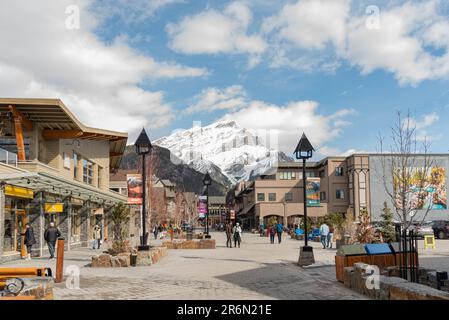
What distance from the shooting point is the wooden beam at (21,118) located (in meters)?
29.4

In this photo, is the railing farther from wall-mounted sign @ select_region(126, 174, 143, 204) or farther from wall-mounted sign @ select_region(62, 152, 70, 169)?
wall-mounted sign @ select_region(62, 152, 70, 169)

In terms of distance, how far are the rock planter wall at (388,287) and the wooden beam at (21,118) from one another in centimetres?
2350

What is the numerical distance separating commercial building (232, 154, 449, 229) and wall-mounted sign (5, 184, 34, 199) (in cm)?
4977

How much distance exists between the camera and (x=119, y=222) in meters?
25.6

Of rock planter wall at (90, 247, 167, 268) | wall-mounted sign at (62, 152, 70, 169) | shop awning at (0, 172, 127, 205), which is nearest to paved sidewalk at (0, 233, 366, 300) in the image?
rock planter wall at (90, 247, 167, 268)

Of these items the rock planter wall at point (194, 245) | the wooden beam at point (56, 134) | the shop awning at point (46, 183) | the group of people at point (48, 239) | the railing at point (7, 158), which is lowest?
the rock planter wall at point (194, 245)

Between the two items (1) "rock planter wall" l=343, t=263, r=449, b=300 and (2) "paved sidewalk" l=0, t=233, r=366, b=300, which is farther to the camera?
(2) "paved sidewalk" l=0, t=233, r=366, b=300

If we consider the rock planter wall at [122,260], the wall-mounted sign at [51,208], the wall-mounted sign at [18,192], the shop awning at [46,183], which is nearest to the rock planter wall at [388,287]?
the rock planter wall at [122,260]

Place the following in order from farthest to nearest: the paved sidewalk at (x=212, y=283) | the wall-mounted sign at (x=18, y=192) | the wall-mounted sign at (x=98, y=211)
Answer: the wall-mounted sign at (x=98, y=211), the wall-mounted sign at (x=18, y=192), the paved sidewalk at (x=212, y=283)

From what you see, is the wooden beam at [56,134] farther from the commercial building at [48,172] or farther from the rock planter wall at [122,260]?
the rock planter wall at [122,260]

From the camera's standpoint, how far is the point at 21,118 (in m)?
30.3

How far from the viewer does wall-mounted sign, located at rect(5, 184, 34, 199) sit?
21.0 m
